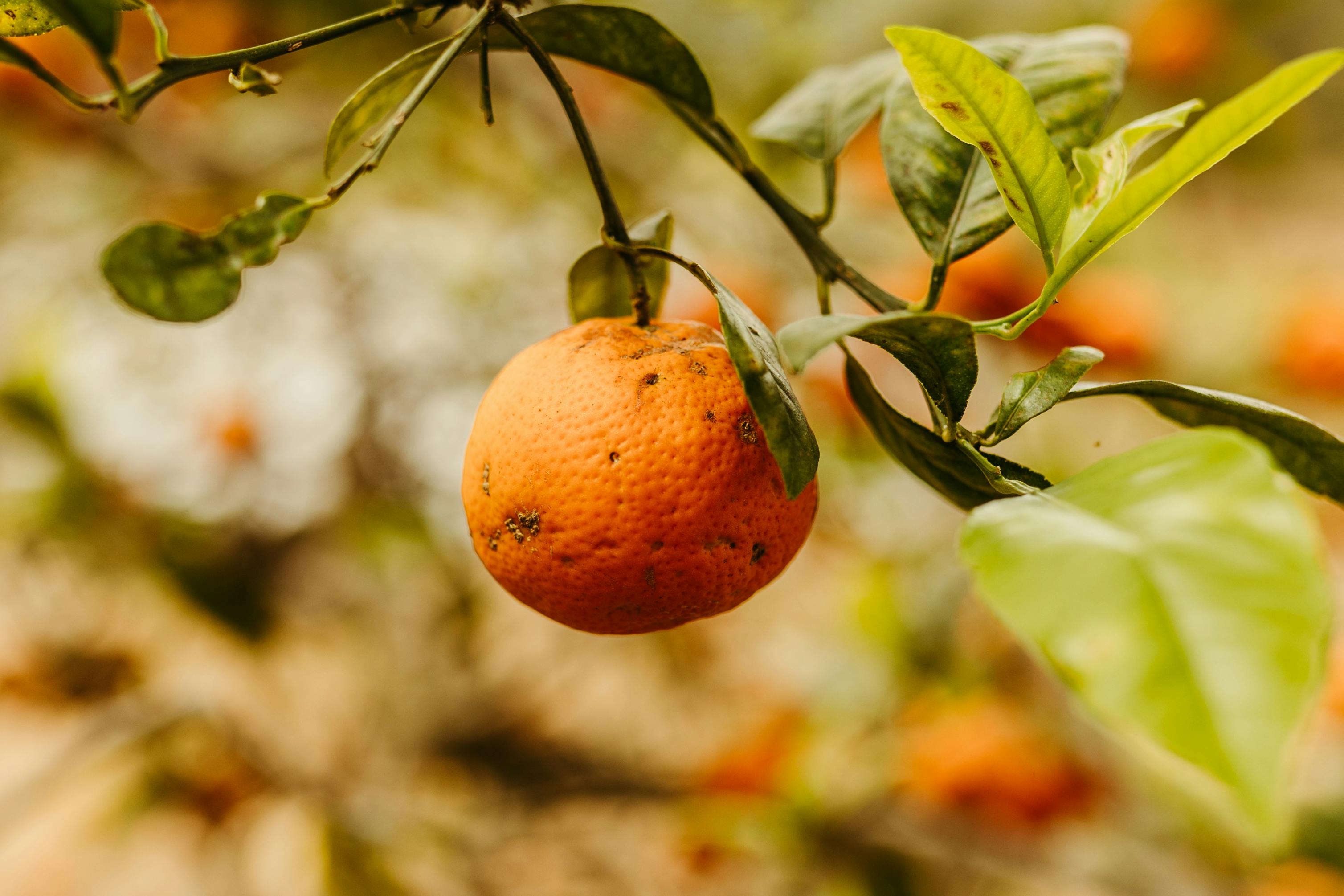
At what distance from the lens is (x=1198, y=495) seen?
0.25 metres

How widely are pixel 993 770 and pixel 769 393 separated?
3.97 ft

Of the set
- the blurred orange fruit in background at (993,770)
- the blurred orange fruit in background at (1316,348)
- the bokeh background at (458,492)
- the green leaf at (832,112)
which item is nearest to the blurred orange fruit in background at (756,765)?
the bokeh background at (458,492)

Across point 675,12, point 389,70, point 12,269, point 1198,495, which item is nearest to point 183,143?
point 12,269

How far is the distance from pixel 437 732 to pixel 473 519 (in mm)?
1610

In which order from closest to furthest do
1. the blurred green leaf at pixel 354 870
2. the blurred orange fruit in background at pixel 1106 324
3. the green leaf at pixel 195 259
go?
the green leaf at pixel 195 259, the blurred green leaf at pixel 354 870, the blurred orange fruit in background at pixel 1106 324

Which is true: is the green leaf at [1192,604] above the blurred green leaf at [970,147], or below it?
below

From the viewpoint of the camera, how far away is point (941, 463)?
389 mm

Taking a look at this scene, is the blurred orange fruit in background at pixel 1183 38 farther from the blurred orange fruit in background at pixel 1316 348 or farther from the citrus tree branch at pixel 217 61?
the citrus tree branch at pixel 217 61

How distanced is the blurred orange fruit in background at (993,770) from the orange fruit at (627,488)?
1078mm

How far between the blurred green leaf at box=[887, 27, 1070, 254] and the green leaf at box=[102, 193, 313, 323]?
272 mm

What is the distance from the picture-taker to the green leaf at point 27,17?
1.31 feet

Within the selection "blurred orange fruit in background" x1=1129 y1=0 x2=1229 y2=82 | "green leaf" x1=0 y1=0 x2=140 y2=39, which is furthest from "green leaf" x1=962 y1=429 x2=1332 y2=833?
"blurred orange fruit in background" x1=1129 y1=0 x2=1229 y2=82

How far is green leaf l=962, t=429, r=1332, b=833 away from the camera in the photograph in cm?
20

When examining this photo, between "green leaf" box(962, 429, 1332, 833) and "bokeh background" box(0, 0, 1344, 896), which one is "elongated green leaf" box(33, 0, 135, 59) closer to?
"green leaf" box(962, 429, 1332, 833)
